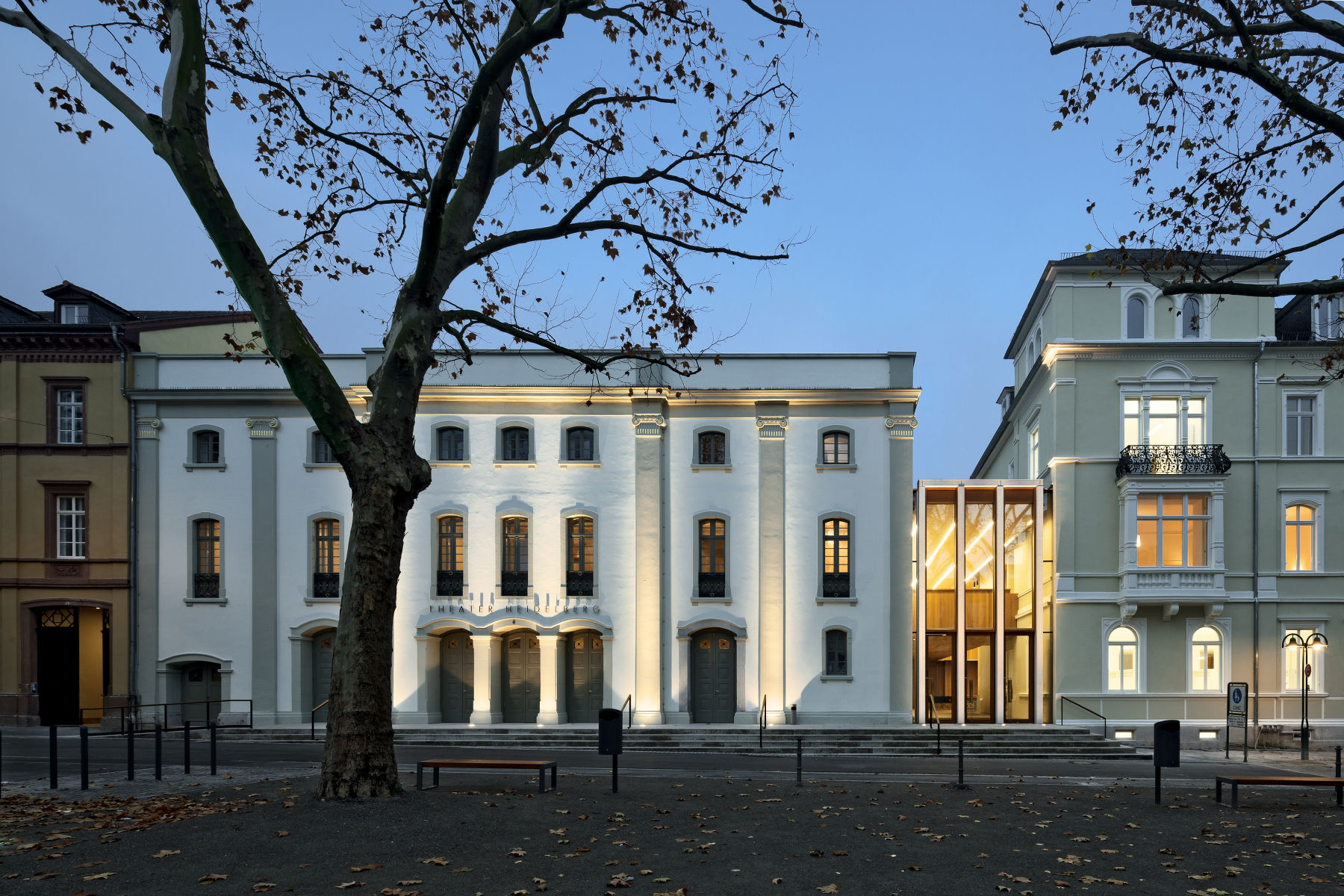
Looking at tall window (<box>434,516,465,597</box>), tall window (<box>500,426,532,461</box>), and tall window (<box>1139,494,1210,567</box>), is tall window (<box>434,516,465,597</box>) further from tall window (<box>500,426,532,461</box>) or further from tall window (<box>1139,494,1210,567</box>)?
tall window (<box>1139,494,1210,567</box>)

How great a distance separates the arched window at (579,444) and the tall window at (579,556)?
170 cm

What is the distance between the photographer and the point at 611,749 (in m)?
13.1

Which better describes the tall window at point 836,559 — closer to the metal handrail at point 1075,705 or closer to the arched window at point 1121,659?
the metal handrail at point 1075,705

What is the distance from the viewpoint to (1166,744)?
12.9m

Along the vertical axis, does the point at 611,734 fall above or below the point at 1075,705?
above

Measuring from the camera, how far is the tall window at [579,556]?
91.9ft

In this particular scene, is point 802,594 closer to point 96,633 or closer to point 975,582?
Answer: point 975,582

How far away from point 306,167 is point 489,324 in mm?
3415

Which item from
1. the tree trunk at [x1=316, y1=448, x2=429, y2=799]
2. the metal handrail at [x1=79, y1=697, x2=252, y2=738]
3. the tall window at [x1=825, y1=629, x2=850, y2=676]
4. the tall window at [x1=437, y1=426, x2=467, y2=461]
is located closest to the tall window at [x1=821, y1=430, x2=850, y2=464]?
the tall window at [x1=825, y1=629, x2=850, y2=676]

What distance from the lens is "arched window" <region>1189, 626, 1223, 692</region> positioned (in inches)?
1081

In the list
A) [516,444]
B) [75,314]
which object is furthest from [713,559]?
[75,314]

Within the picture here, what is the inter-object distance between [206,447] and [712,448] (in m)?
14.1

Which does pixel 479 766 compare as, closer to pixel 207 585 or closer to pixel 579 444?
pixel 579 444

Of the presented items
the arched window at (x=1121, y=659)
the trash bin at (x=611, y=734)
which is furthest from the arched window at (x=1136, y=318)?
the trash bin at (x=611, y=734)
